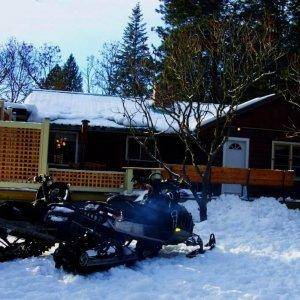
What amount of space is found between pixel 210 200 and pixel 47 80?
100ft

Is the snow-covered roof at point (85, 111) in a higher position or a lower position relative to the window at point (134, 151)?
higher

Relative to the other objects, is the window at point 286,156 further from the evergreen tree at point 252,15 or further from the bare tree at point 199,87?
the evergreen tree at point 252,15

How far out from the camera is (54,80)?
42.7 meters

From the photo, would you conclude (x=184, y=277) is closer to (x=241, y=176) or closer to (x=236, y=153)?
(x=241, y=176)

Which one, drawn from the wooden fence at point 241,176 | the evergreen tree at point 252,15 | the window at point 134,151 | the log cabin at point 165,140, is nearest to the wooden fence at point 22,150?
the log cabin at point 165,140

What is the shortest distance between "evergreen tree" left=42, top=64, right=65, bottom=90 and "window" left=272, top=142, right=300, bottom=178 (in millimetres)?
25889

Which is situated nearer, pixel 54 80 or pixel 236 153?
pixel 236 153

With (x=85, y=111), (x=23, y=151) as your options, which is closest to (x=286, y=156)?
(x=85, y=111)

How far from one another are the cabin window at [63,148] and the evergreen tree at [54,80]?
23.1 metres

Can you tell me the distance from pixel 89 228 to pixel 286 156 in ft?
50.0

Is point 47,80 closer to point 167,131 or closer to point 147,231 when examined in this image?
point 167,131

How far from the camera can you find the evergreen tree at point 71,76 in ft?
154

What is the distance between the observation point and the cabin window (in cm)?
1992

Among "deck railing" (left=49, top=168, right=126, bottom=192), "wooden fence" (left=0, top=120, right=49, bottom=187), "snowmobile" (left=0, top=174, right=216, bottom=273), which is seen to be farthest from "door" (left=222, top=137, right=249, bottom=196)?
"snowmobile" (left=0, top=174, right=216, bottom=273)
